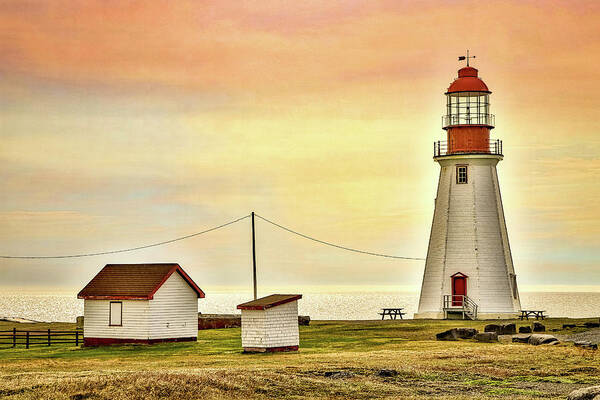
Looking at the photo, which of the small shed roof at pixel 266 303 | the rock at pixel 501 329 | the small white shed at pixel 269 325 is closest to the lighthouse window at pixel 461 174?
the rock at pixel 501 329

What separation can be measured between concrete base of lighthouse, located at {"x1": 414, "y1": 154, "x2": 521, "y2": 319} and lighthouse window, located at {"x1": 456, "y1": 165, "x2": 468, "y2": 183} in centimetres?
8

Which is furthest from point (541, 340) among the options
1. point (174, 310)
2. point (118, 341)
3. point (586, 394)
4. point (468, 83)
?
point (468, 83)

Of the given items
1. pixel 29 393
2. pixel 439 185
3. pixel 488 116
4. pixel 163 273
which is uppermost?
pixel 488 116

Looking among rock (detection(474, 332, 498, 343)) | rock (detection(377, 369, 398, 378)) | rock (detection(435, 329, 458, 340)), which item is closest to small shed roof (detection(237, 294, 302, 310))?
rock (detection(435, 329, 458, 340))

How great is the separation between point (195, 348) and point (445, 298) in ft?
65.9

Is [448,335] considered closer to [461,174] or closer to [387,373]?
[387,373]

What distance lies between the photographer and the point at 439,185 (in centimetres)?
6181

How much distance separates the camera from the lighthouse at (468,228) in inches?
2330

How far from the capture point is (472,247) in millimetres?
59312

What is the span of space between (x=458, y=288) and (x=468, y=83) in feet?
40.7

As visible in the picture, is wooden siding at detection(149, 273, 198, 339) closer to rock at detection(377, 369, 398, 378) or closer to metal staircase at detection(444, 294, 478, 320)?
rock at detection(377, 369, 398, 378)

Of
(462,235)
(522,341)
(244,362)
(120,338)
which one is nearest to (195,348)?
(120,338)

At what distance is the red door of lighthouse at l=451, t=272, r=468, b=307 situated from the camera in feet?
194

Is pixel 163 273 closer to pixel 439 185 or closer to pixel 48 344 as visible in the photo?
pixel 48 344
